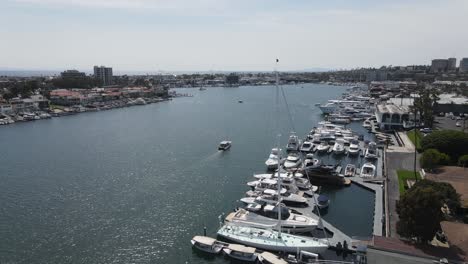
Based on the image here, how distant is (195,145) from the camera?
47.2 metres

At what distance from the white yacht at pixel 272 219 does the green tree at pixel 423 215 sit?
5830 mm

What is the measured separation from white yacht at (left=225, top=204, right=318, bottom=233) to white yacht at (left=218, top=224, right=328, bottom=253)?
2.73 feet

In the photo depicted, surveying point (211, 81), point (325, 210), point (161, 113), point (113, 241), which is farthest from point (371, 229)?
point (211, 81)

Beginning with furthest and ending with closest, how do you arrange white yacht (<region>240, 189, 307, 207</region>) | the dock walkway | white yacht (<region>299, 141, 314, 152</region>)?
white yacht (<region>299, 141, 314, 152</region>) → white yacht (<region>240, 189, 307, 207</region>) → the dock walkway

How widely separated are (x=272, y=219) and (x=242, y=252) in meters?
3.98

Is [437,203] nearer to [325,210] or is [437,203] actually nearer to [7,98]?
[325,210]

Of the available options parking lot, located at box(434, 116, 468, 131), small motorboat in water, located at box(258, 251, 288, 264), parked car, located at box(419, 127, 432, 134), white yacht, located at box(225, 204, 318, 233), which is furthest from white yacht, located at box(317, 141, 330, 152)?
small motorboat in water, located at box(258, 251, 288, 264)

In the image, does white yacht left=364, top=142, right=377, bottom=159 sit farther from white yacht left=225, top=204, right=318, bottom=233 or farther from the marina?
white yacht left=225, top=204, right=318, bottom=233

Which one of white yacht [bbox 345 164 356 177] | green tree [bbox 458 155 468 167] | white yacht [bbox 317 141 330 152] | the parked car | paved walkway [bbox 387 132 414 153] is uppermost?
the parked car

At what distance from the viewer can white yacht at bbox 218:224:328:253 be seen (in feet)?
64.7

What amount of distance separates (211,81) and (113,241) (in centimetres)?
17259

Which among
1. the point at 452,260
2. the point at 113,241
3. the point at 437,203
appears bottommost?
the point at 113,241

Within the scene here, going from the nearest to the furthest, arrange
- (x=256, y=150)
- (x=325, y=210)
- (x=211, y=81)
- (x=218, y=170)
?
(x=325, y=210) → (x=218, y=170) → (x=256, y=150) → (x=211, y=81)

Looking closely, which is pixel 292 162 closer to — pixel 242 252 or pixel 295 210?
pixel 295 210
